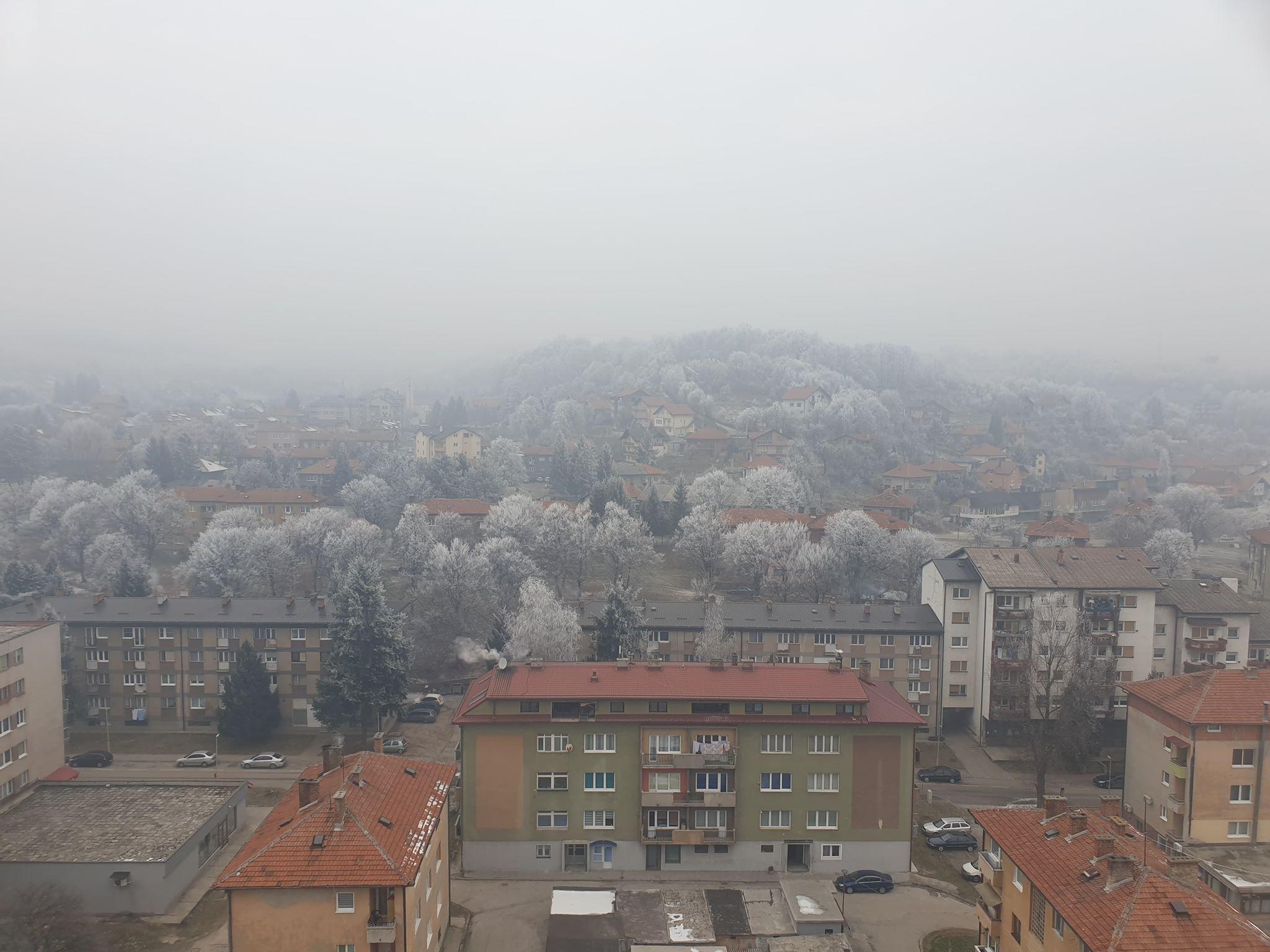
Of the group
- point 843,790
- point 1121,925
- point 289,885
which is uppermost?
point 1121,925

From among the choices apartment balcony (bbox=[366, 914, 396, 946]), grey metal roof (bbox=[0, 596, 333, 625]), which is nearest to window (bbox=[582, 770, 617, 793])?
apartment balcony (bbox=[366, 914, 396, 946])

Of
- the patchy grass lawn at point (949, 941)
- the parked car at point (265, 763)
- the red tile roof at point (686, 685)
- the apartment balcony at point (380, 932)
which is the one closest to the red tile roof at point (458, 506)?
the parked car at point (265, 763)

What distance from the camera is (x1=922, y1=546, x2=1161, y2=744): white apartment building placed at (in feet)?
128

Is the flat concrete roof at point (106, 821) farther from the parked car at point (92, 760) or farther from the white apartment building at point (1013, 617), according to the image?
the white apartment building at point (1013, 617)

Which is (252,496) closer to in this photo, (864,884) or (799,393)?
(864,884)

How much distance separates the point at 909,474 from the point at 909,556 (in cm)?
3931

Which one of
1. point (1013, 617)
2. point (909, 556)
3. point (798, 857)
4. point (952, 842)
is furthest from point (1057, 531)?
point (798, 857)

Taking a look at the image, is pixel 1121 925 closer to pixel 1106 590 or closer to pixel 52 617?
pixel 1106 590

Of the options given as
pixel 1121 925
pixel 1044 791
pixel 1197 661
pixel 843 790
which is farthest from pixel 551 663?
pixel 1197 661

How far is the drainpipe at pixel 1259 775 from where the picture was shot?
2720cm

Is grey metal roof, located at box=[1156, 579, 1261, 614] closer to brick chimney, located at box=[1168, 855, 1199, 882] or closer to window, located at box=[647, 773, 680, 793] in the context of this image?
brick chimney, located at box=[1168, 855, 1199, 882]

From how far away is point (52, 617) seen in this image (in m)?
40.0

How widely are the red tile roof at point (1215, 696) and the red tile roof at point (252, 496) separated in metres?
66.2

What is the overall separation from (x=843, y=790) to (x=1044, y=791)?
1183 centimetres
